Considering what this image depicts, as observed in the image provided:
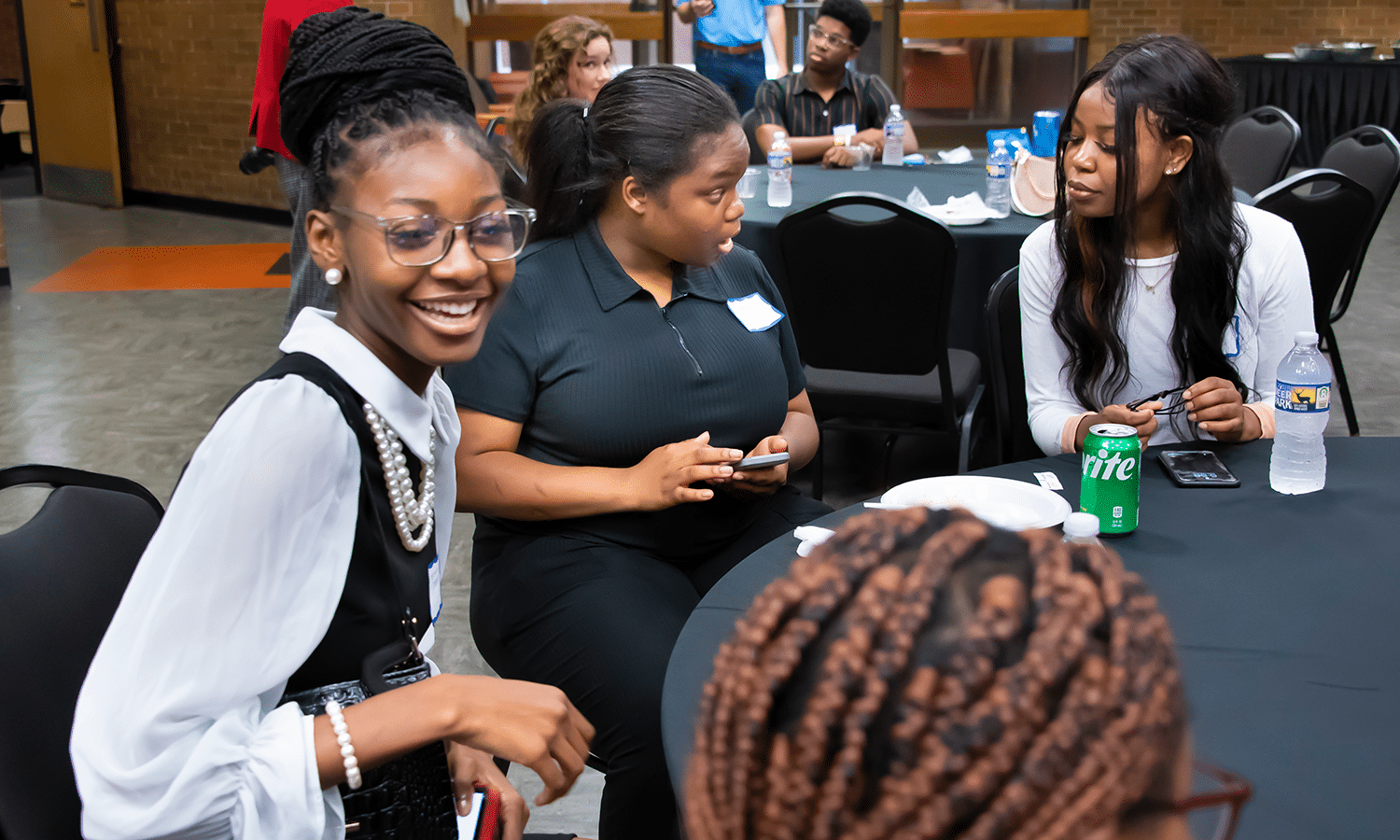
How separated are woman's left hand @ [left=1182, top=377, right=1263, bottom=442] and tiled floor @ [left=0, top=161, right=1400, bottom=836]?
129 centimetres

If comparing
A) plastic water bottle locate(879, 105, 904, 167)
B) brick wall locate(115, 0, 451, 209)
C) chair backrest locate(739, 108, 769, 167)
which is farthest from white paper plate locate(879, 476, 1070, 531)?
brick wall locate(115, 0, 451, 209)

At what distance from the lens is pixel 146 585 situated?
3.34 feet

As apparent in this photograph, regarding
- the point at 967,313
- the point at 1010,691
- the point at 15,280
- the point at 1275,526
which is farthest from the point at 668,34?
the point at 1010,691

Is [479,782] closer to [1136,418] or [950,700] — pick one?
[950,700]

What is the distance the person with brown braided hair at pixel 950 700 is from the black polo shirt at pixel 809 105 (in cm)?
458

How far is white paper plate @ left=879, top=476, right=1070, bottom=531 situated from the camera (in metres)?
1.54

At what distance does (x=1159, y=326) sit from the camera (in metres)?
2.09

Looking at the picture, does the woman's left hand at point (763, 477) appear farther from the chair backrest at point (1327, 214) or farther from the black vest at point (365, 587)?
the chair backrest at point (1327, 214)

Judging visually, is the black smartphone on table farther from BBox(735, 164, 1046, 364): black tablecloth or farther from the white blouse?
BBox(735, 164, 1046, 364): black tablecloth

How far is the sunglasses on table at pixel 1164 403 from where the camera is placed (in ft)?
6.33

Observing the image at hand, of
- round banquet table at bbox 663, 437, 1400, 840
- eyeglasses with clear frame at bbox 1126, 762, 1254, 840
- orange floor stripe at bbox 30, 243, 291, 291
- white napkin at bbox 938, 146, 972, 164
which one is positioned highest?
white napkin at bbox 938, 146, 972, 164

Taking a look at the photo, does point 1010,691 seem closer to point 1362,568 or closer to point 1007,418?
point 1362,568

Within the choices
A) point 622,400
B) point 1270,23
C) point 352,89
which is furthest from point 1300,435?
point 1270,23

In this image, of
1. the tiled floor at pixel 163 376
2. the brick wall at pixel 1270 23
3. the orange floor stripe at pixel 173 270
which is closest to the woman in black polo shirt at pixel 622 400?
the tiled floor at pixel 163 376
